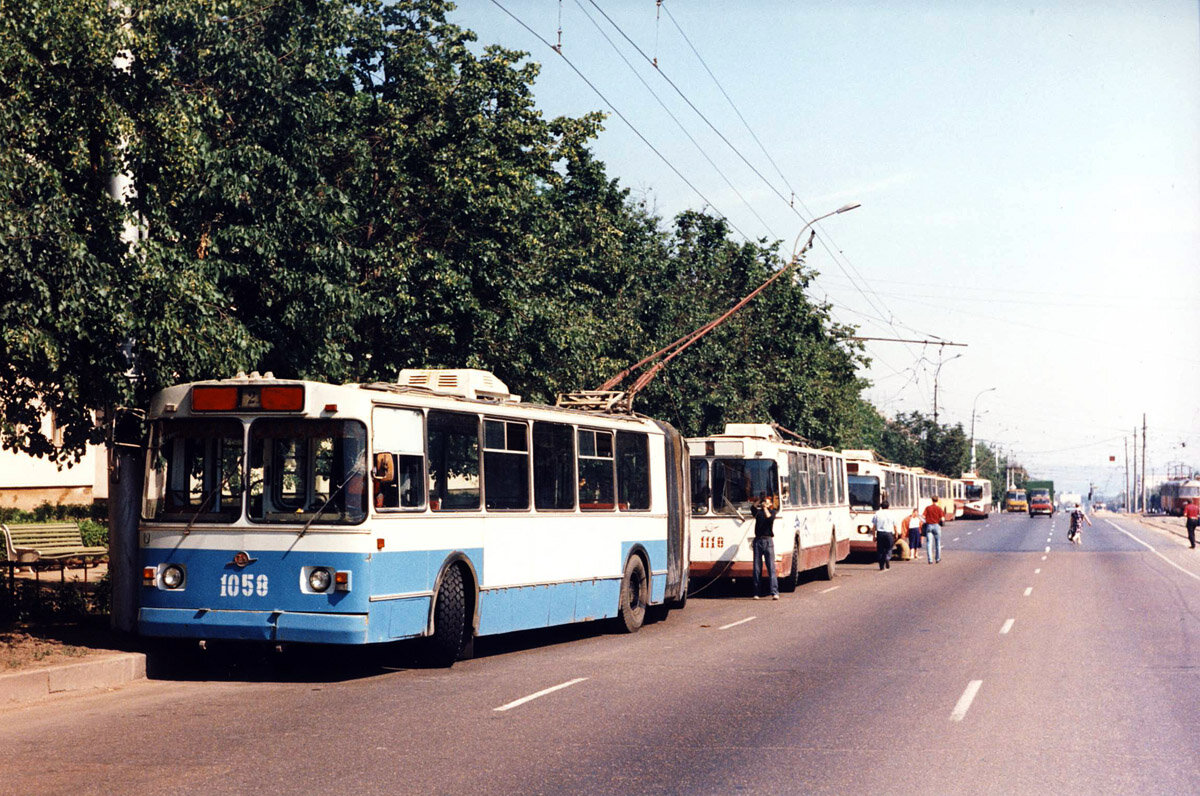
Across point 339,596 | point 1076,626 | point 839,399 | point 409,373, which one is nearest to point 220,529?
point 339,596

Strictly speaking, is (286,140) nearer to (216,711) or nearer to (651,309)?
(216,711)

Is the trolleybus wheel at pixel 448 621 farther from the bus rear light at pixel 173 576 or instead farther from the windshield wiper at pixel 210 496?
the bus rear light at pixel 173 576

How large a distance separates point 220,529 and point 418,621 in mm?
2065

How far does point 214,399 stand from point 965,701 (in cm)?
729

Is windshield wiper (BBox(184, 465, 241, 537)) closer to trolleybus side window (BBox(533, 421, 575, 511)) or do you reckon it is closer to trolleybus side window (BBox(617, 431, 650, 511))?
trolleybus side window (BBox(533, 421, 575, 511))

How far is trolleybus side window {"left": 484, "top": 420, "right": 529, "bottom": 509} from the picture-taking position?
15.3 meters

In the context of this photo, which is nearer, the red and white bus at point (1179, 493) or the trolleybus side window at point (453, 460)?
the trolleybus side window at point (453, 460)

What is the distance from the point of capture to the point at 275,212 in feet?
61.6

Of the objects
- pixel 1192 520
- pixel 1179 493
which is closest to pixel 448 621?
pixel 1192 520

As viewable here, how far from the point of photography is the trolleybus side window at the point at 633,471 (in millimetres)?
18891

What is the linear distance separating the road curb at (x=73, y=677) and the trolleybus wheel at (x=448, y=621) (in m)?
2.78

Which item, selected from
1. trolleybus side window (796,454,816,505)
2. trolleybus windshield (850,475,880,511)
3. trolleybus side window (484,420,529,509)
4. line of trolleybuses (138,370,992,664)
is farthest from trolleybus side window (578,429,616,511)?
trolleybus windshield (850,475,880,511)

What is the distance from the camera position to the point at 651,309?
41.2 metres

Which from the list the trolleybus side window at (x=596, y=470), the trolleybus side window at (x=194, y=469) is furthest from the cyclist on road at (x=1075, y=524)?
the trolleybus side window at (x=194, y=469)
